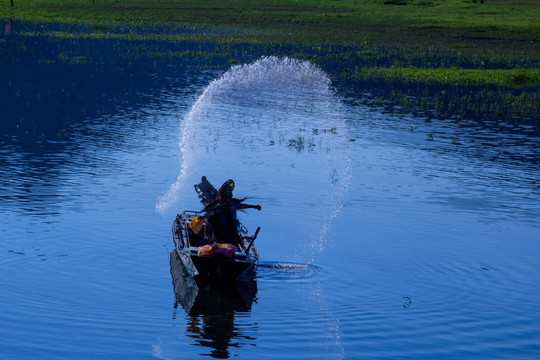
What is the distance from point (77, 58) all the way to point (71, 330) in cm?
5234

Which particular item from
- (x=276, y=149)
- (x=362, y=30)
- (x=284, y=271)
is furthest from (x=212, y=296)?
(x=362, y=30)

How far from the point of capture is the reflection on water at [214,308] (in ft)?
62.7

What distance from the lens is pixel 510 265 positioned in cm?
2489

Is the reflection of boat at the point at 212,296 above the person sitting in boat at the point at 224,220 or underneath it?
underneath

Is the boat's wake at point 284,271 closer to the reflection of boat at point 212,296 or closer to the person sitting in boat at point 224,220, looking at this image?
the person sitting in boat at point 224,220

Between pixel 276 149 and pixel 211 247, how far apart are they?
755 inches

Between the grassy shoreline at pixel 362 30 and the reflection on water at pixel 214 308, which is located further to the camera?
the grassy shoreline at pixel 362 30

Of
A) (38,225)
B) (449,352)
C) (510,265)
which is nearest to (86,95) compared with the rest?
(38,225)

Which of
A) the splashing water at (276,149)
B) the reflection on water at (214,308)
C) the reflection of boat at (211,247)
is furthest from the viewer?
the splashing water at (276,149)

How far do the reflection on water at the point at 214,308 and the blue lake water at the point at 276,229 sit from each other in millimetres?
53

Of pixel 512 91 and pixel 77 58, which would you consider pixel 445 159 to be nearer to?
pixel 512 91

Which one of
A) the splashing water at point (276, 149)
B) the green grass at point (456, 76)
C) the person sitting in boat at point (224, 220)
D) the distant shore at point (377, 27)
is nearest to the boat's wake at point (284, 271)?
the person sitting in boat at point (224, 220)

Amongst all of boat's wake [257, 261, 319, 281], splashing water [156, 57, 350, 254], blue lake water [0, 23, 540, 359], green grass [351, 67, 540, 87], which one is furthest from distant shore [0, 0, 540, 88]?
boat's wake [257, 261, 319, 281]

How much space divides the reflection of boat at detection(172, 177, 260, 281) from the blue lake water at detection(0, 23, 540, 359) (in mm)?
627
